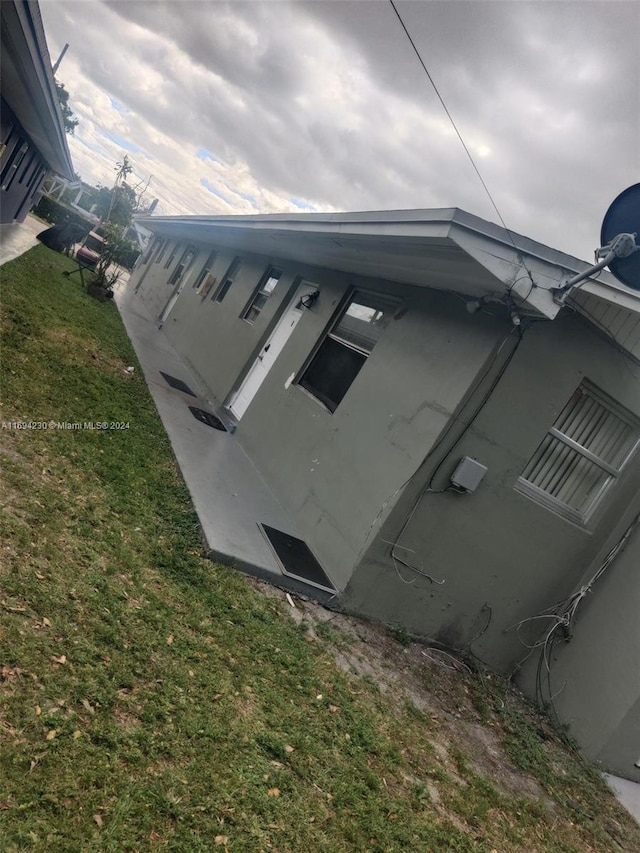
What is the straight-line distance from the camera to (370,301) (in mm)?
6766

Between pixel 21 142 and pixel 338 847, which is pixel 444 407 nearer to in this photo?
pixel 338 847

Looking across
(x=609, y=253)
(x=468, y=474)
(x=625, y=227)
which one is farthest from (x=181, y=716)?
(x=625, y=227)

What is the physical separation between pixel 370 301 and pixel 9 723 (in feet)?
18.4

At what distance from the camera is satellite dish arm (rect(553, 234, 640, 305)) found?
3.49 meters

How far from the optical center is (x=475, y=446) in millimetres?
4910

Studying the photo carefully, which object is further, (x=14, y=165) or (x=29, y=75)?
(x=14, y=165)

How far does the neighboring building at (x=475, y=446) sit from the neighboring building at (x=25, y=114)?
4607mm

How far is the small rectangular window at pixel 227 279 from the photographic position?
13078mm

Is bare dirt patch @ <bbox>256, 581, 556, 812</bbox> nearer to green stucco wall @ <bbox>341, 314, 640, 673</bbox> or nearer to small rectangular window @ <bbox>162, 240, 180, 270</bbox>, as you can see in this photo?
green stucco wall @ <bbox>341, 314, 640, 673</bbox>

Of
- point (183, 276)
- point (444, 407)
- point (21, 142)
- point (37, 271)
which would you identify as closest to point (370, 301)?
point (444, 407)

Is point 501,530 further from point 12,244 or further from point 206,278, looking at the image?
point 12,244

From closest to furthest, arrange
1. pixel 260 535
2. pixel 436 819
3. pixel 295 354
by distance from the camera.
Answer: pixel 436 819 → pixel 260 535 → pixel 295 354

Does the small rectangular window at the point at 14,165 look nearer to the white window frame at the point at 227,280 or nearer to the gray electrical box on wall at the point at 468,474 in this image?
the white window frame at the point at 227,280

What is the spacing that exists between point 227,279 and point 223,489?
8661mm
